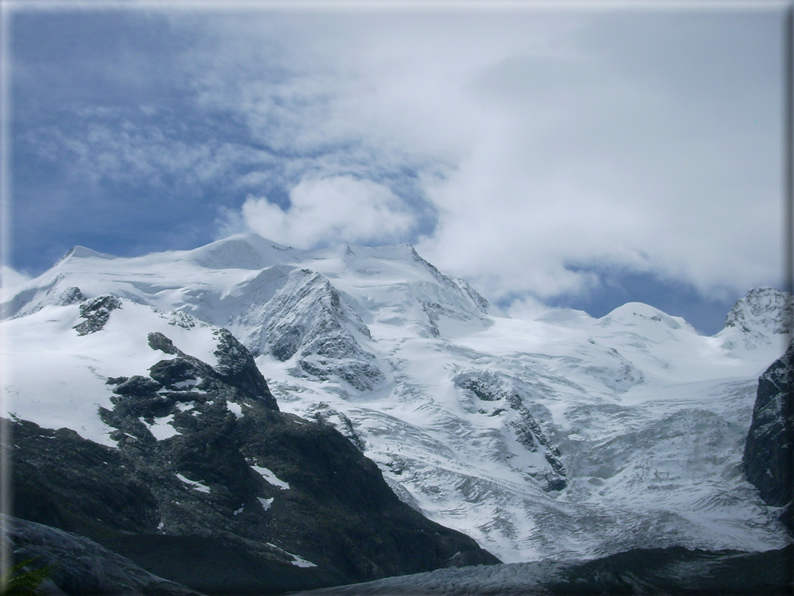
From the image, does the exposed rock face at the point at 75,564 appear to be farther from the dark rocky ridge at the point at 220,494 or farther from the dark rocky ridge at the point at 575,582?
the dark rocky ridge at the point at 220,494

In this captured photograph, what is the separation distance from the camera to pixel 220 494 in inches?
5463

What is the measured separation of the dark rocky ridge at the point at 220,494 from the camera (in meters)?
114

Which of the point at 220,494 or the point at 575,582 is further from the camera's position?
Answer: the point at 220,494

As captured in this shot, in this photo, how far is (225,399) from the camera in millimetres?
172250

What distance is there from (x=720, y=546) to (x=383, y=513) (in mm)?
73204

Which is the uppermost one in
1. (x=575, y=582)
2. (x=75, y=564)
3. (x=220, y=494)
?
(x=220, y=494)

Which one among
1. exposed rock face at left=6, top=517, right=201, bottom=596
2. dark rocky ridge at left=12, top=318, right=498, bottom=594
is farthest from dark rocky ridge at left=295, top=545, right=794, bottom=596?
dark rocky ridge at left=12, top=318, right=498, bottom=594

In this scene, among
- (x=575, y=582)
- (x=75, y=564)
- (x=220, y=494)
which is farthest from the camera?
(x=220, y=494)

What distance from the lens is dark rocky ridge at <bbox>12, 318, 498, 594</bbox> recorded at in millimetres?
113625

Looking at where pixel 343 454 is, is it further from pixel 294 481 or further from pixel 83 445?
pixel 83 445

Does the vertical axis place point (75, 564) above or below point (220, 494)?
below

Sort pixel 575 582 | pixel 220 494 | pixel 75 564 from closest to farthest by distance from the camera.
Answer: pixel 75 564
pixel 575 582
pixel 220 494

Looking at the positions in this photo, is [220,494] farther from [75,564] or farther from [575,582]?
[75,564]

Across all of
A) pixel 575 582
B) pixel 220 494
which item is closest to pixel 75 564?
pixel 575 582
